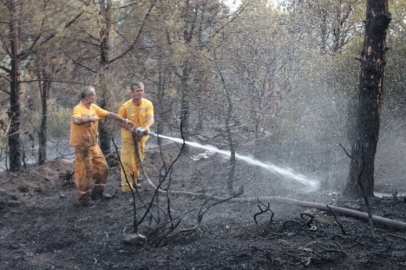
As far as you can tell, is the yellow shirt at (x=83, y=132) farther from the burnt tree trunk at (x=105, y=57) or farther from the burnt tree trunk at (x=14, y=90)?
the burnt tree trunk at (x=105, y=57)

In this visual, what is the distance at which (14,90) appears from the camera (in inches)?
355

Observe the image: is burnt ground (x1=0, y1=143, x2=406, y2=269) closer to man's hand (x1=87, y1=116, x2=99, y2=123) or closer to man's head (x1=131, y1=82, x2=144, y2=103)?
man's hand (x1=87, y1=116, x2=99, y2=123)

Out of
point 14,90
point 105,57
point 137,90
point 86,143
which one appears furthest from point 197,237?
point 105,57

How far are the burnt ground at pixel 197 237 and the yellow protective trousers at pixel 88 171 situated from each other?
0.24 metres

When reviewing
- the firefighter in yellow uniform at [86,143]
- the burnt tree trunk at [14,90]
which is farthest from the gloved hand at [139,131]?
the burnt tree trunk at [14,90]

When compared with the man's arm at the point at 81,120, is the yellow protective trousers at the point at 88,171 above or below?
below

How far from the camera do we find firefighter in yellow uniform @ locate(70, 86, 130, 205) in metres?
7.13

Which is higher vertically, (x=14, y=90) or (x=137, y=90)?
(x=137, y=90)

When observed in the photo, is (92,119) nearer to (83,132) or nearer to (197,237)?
(83,132)

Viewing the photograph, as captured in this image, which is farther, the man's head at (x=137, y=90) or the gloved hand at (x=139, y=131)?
the man's head at (x=137, y=90)

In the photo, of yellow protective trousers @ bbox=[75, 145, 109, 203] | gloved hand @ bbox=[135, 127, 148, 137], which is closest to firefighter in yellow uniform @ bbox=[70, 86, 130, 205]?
yellow protective trousers @ bbox=[75, 145, 109, 203]

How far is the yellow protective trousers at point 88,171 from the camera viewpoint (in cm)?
727

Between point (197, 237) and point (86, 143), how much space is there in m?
2.94

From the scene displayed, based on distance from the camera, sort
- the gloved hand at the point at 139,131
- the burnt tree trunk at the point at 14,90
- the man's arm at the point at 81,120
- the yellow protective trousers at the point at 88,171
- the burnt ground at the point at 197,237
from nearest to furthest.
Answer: the burnt ground at the point at 197,237 → the man's arm at the point at 81,120 → the yellow protective trousers at the point at 88,171 → the gloved hand at the point at 139,131 → the burnt tree trunk at the point at 14,90
